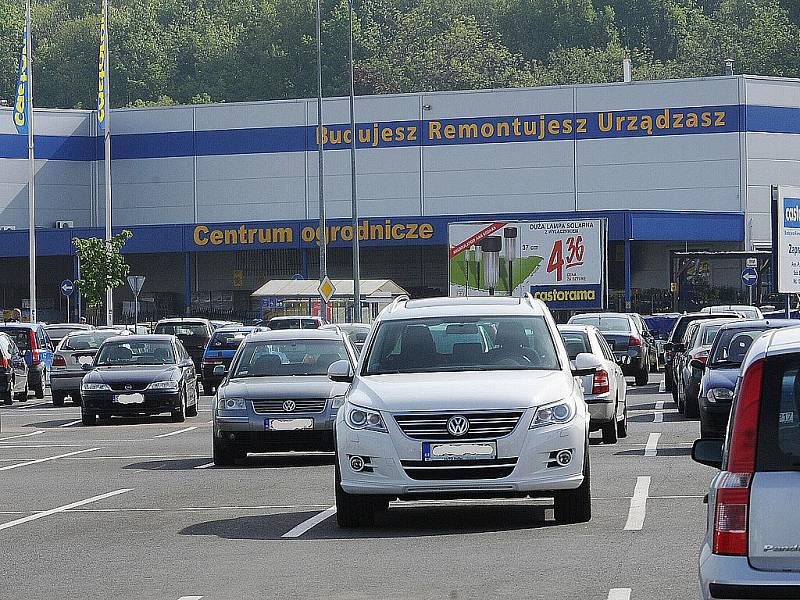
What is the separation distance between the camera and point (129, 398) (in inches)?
1055

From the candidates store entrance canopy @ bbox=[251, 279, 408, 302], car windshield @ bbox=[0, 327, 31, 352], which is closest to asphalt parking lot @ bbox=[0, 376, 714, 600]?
car windshield @ bbox=[0, 327, 31, 352]

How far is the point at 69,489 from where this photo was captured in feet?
54.1

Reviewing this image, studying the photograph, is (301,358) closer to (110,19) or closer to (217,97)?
(217,97)

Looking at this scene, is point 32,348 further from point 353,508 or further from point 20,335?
point 353,508

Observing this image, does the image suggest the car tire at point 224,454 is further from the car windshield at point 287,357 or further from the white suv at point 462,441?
the white suv at point 462,441

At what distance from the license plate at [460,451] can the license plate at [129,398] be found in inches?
611

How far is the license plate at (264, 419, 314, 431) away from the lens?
58.9ft

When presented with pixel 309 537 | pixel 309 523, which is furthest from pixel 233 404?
pixel 309 537

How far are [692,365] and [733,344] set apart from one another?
3.79 ft

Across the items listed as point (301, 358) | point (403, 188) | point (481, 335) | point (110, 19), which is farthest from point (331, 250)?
point (110, 19)

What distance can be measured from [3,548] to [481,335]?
409 cm

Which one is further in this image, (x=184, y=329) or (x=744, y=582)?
(x=184, y=329)

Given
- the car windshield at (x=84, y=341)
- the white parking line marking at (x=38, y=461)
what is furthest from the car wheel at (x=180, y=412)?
the car windshield at (x=84, y=341)

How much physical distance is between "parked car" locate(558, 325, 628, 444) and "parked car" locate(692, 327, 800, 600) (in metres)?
13.1
